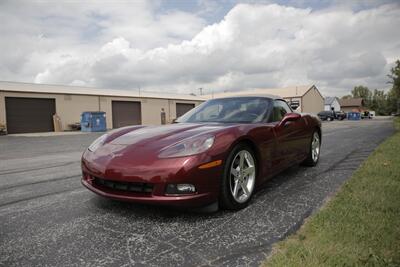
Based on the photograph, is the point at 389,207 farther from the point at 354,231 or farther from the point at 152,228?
the point at 152,228

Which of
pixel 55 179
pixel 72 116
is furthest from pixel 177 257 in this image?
pixel 72 116

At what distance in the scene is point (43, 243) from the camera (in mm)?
2215

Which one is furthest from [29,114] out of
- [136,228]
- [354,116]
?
[354,116]

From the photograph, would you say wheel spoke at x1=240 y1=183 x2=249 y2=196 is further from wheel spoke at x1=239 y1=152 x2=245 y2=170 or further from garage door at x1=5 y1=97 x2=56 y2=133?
garage door at x1=5 y1=97 x2=56 y2=133

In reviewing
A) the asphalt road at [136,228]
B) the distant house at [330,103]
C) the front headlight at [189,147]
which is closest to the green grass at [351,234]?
the asphalt road at [136,228]

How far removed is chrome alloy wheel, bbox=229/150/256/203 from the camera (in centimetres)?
288

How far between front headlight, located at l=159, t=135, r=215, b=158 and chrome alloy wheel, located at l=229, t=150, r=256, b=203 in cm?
39

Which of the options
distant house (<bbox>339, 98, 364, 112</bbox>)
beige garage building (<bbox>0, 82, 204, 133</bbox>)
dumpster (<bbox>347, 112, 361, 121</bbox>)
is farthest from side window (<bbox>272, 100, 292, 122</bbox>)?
distant house (<bbox>339, 98, 364, 112</bbox>)

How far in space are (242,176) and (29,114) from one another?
71.9ft

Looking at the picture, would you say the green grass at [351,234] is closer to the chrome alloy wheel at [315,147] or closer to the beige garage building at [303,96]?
the chrome alloy wheel at [315,147]

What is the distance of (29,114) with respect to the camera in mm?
20734

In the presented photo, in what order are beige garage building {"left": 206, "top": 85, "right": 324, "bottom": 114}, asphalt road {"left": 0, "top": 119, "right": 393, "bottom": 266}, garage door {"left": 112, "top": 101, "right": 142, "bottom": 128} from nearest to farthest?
1. asphalt road {"left": 0, "top": 119, "right": 393, "bottom": 266}
2. garage door {"left": 112, "top": 101, "right": 142, "bottom": 128}
3. beige garage building {"left": 206, "top": 85, "right": 324, "bottom": 114}

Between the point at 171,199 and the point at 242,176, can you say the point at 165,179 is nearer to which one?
the point at 171,199

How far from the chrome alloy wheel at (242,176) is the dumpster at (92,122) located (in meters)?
19.5
